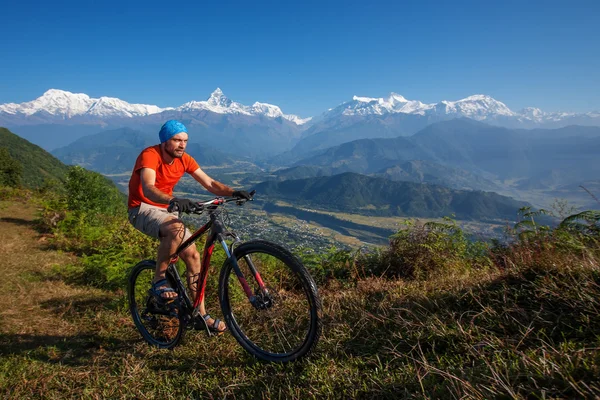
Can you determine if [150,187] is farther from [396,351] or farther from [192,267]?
[396,351]

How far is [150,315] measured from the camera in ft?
14.5

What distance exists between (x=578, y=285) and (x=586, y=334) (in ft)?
1.62

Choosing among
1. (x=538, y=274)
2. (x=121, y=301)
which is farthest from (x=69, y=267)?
(x=538, y=274)

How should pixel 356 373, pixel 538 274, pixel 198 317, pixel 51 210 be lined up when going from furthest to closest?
1. pixel 51 210
2. pixel 198 317
3. pixel 538 274
4. pixel 356 373

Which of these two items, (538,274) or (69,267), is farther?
(69,267)

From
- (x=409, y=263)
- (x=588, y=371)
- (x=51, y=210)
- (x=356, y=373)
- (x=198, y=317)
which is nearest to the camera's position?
(x=588, y=371)

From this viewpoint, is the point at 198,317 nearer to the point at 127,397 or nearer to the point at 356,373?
the point at 127,397

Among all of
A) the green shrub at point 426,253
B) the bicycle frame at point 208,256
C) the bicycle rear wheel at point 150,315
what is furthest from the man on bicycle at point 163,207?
the green shrub at point 426,253

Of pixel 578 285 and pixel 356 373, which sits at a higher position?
pixel 578 285

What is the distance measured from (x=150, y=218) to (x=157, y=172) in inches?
24.3

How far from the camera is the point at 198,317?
379cm

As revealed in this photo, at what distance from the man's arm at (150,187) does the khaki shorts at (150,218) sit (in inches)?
14.8

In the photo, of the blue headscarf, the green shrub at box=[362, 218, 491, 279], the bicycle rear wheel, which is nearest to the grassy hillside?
the bicycle rear wheel

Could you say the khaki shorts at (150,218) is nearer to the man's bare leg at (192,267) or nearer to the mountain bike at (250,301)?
the man's bare leg at (192,267)
